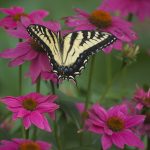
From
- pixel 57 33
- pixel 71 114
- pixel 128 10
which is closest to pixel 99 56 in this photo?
pixel 128 10

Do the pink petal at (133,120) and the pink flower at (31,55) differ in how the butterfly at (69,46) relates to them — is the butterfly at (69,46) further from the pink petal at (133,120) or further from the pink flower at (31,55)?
the pink petal at (133,120)

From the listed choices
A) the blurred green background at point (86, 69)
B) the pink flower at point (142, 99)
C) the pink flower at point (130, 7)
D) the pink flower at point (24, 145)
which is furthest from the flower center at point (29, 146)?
the pink flower at point (130, 7)

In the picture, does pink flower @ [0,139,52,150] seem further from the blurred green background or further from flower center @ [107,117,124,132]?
the blurred green background

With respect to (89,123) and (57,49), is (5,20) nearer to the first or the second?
(57,49)

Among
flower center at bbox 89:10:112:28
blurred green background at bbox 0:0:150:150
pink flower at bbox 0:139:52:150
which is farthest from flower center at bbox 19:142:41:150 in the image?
blurred green background at bbox 0:0:150:150

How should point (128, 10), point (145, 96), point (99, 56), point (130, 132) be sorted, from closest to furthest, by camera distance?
1. point (130, 132)
2. point (145, 96)
3. point (128, 10)
4. point (99, 56)

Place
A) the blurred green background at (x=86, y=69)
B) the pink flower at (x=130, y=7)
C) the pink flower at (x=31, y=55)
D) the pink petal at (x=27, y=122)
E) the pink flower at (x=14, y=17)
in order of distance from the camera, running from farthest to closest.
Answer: the blurred green background at (x=86, y=69) < the pink flower at (x=130, y=7) < the pink flower at (x=14, y=17) < the pink flower at (x=31, y=55) < the pink petal at (x=27, y=122)

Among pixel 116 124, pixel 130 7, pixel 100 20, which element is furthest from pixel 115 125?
pixel 130 7
